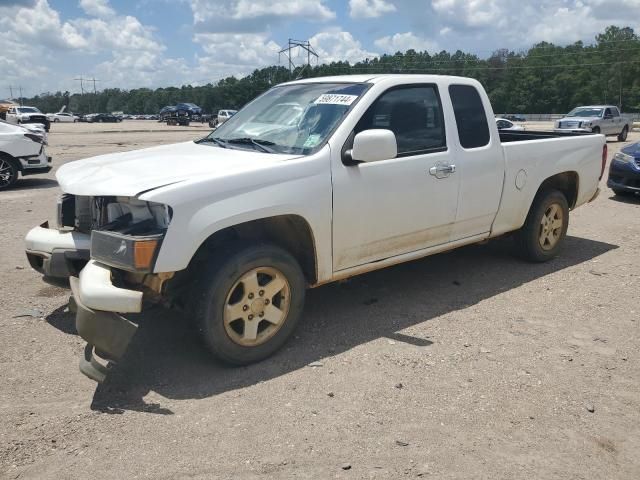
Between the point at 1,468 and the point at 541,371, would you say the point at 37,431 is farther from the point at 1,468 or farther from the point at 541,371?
the point at 541,371

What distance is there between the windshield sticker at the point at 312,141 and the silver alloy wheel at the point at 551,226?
3.09m

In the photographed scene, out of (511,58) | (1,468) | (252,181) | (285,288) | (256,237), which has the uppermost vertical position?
(511,58)

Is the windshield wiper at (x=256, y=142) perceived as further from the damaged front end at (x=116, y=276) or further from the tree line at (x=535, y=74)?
the tree line at (x=535, y=74)

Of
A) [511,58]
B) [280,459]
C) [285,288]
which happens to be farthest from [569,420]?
[511,58]

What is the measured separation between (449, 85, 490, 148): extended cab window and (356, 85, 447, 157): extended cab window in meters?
0.24

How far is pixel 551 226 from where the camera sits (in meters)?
6.35

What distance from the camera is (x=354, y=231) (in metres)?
4.27

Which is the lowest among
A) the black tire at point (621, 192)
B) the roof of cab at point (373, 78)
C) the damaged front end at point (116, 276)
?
the black tire at point (621, 192)

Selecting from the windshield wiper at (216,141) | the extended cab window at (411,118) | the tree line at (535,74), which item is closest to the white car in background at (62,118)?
the tree line at (535,74)

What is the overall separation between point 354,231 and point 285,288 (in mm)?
683

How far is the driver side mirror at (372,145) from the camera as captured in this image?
13.1 feet

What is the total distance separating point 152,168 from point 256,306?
1.16 metres

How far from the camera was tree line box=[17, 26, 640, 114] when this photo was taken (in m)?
94.2

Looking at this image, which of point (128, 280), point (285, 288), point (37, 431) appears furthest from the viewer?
point (285, 288)
